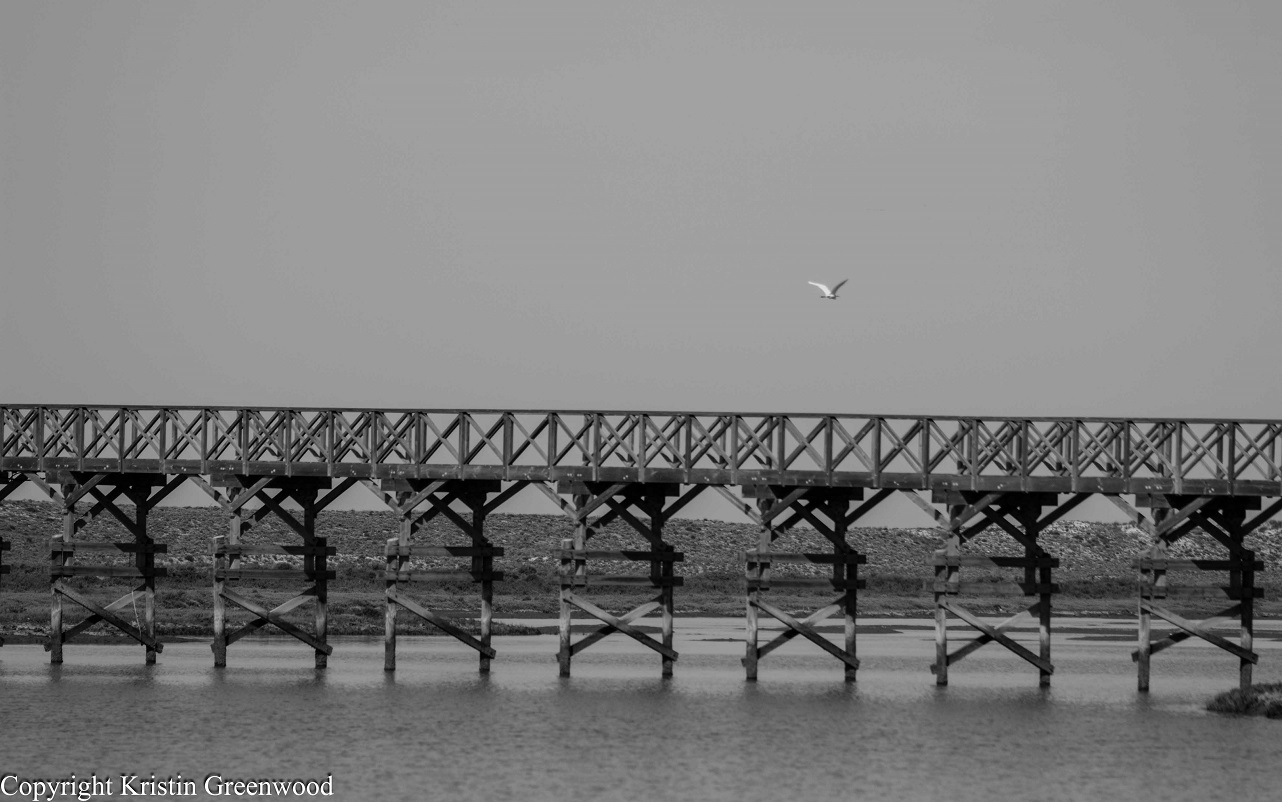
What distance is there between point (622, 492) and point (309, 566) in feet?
25.5

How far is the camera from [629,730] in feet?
123

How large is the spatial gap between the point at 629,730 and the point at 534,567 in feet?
198

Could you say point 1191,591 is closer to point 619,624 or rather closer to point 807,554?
point 807,554

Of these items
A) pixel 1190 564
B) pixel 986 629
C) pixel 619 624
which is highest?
pixel 1190 564

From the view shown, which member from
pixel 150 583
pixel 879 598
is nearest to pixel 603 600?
pixel 879 598

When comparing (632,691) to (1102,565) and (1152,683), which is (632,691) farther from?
(1102,565)

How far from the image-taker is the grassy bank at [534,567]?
7181 centimetres

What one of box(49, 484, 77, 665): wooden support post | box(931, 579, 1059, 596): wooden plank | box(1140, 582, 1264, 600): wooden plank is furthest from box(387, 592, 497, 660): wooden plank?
box(1140, 582, 1264, 600): wooden plank

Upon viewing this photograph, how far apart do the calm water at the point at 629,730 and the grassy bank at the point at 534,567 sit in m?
14.2

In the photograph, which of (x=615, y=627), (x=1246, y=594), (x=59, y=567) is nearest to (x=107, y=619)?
(x=59, y=567)

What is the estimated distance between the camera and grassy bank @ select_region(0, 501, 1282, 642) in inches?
2827

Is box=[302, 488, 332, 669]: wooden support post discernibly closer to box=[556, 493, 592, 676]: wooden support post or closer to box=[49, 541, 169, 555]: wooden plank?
box=[49, 541, 169, 555]: wooden plank

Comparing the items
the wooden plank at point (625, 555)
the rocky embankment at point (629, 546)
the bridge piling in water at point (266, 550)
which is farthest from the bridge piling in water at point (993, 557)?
the rocky embankment at point (629, 546)

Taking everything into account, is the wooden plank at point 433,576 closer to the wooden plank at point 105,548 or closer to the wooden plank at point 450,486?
the wooden plank at point 450,486
